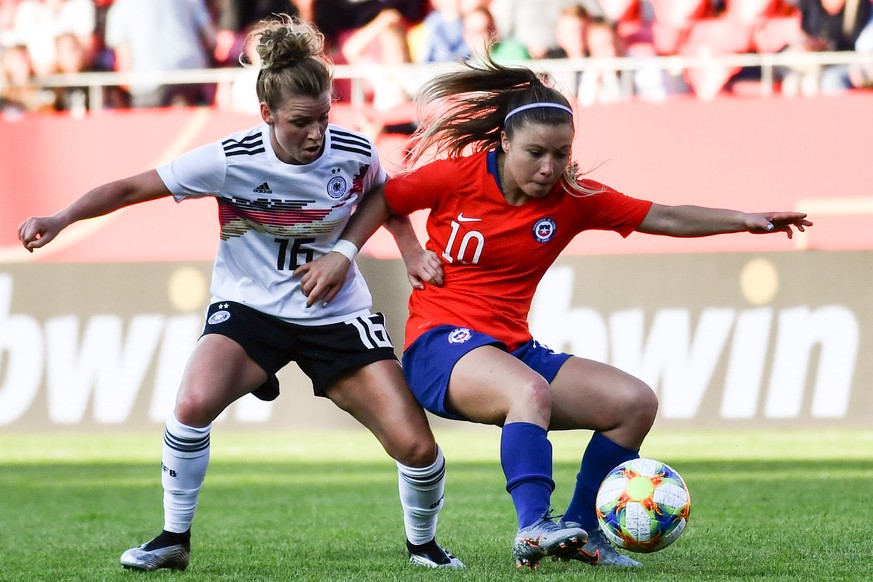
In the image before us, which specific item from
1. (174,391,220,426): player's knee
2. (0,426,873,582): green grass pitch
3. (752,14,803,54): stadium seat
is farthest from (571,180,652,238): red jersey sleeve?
(752,14,803,54): stadium seat

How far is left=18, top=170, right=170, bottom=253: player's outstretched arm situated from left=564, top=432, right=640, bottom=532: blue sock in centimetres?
187

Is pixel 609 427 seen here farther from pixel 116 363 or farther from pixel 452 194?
pixel 116 363

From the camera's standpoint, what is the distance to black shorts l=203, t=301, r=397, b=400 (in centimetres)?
557

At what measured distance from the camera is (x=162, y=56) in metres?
14.5

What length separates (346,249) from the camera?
5664mm

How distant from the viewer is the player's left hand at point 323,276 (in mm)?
5595

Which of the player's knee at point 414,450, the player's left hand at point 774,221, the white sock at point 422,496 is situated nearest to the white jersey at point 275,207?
the player's knee at point 414,450

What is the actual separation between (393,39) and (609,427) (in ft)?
30.5

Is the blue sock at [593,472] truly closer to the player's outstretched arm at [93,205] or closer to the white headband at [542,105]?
the white headband at [542,105]

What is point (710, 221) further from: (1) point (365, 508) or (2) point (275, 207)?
(1) point (365, 508)

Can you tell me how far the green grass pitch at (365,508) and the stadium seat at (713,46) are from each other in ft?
11.3

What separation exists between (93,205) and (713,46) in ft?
31.3

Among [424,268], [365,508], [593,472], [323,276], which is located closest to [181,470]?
[323,276]

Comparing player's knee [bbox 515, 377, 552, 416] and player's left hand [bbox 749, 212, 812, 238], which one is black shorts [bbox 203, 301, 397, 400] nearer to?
A: player's knee [bbox 515, 377, 552, 416]
